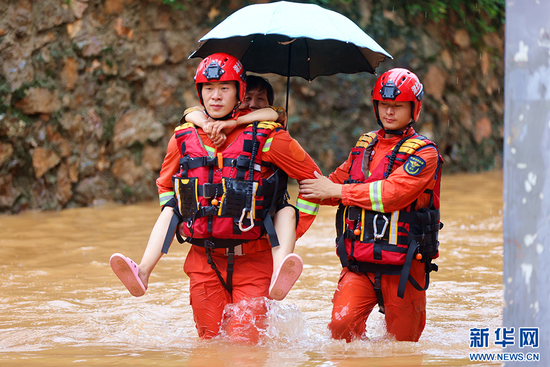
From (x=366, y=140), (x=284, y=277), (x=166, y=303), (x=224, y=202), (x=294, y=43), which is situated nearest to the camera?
(x=284, y=277)

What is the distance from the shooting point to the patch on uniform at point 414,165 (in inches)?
148

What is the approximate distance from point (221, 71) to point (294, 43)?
1.09m

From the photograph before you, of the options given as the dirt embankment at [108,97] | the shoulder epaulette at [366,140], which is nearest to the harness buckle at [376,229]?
the shoulder epaulette at [366,140]

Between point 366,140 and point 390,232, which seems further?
point 366,140

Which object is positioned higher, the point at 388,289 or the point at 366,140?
the point at 366,140

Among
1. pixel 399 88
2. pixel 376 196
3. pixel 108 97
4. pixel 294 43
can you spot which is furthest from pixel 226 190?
pixel 108 97

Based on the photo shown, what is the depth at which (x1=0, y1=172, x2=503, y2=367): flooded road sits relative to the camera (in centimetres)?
348

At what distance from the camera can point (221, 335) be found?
3.83 meters

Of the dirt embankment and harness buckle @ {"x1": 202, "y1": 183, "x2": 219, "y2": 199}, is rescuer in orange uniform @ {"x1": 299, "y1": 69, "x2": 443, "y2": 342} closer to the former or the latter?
harness buckle @ {"x1": 202, "y1": 183, "x2": 219, "y2": 199}

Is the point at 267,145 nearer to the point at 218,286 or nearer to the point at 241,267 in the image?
the point at 241,267

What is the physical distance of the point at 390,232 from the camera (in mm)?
3836

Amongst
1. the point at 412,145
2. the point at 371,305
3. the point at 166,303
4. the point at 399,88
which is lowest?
the point at 166,303

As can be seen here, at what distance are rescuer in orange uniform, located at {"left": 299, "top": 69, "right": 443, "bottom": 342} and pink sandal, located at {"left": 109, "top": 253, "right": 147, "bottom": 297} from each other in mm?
1162

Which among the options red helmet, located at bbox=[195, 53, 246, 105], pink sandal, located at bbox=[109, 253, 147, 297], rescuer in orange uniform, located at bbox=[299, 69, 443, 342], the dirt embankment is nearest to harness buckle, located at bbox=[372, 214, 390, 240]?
rescuer in orange uniform, located at bbox=[299, 69, 443, 342]
